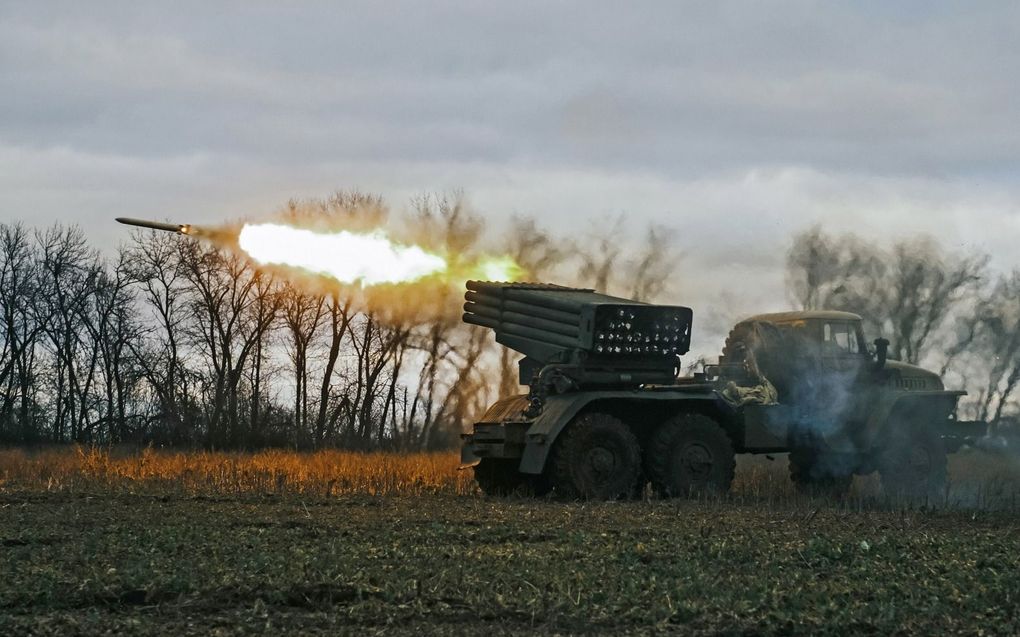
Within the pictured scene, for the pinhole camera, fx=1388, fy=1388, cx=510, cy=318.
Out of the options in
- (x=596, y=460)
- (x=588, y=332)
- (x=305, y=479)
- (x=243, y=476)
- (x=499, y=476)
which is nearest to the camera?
(x=596, y=460)

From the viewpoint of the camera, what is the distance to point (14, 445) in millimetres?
48562

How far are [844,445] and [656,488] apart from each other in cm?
412

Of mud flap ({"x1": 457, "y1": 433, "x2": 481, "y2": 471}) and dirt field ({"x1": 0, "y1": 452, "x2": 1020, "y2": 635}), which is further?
mud flap ({"x1": 457, "y1": 433, "x2": 481, "y2": 471})

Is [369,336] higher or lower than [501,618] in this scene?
higher

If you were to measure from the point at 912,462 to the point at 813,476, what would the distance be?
1.69m

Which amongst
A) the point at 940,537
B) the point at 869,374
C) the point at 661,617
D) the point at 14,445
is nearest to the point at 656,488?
the point at 869,374

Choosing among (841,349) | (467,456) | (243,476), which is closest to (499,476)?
(467,456)

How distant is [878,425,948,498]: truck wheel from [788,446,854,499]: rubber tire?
0.70m

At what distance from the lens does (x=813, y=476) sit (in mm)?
24281

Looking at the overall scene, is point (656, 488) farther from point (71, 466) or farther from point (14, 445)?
point (14, 445)

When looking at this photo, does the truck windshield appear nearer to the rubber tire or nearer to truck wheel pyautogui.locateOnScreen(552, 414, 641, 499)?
the rubber tire

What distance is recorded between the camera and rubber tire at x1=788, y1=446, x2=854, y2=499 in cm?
2402

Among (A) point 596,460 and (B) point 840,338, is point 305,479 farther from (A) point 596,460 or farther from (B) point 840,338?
(B) point 840,338

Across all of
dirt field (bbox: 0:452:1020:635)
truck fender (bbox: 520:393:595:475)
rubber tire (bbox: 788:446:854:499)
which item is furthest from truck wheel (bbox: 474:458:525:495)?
rubber tire (bbox: 788:446:854:499)
